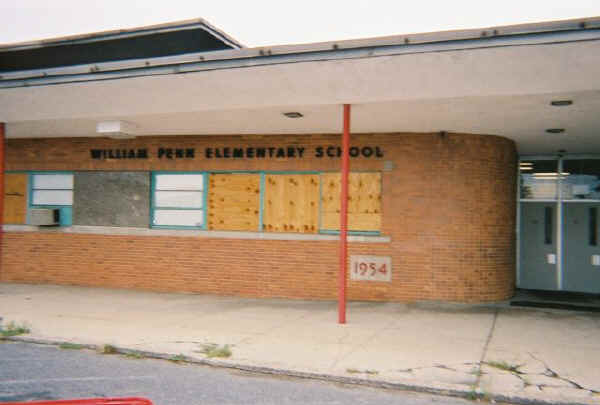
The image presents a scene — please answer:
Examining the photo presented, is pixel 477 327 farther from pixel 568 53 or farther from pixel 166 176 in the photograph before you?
pixel 166 176

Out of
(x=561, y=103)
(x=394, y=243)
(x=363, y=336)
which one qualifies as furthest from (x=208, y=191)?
(x=561, y=103)

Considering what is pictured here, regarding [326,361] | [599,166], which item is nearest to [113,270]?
[326,361]

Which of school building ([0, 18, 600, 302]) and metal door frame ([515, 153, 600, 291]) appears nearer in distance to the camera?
school building ([0, 18, 600, 302])

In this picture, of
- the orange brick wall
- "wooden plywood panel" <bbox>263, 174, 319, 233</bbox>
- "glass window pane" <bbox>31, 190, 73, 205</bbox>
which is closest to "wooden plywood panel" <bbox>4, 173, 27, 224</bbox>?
"glass window pane" <bbox>31, 190, 73, 205</bbox>

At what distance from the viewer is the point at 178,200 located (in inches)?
491

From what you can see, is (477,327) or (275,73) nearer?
(275,73)

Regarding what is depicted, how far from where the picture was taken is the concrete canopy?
7043 millimetres

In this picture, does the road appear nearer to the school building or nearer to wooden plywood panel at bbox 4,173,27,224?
the school building

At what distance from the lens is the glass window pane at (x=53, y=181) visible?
43.5 ft

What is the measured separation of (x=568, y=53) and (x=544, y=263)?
7302 mm

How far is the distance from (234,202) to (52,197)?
16.1 feet

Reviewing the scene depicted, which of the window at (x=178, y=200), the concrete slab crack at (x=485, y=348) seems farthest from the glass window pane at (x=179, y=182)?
the concrete slab crack at (x=485, y=348)

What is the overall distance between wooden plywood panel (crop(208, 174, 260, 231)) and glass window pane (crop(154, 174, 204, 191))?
1.07ft

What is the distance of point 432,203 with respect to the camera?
1097cm
